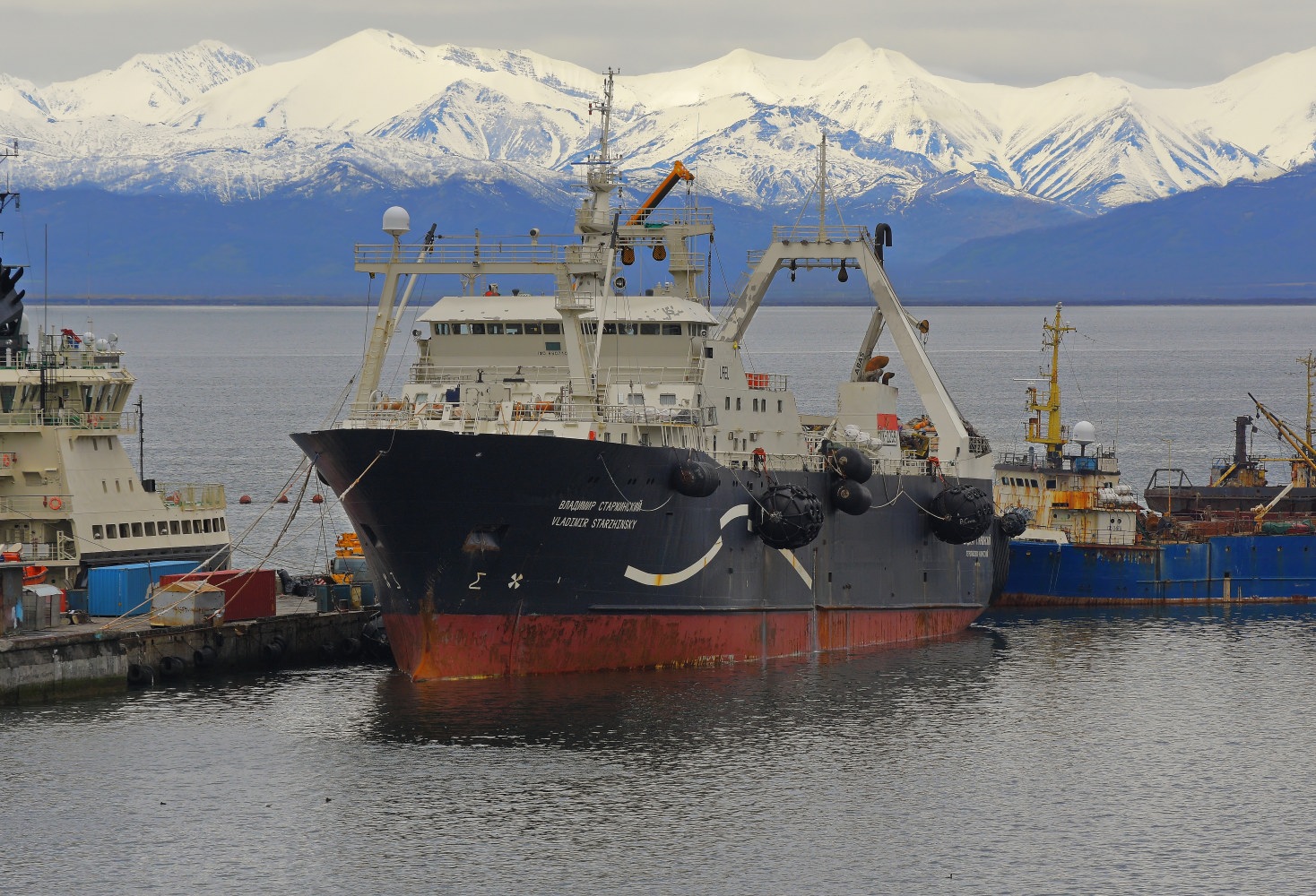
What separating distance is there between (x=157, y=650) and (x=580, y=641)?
10.4 m

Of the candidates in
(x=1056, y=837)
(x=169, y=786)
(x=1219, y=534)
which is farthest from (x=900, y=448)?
(x=169, y=786)

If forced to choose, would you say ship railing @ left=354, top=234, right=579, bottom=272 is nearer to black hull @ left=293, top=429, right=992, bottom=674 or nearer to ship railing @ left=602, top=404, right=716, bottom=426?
ship railing @ left=602, top=404, right=716, bottom=426

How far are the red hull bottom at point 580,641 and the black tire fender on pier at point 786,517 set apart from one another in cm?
233

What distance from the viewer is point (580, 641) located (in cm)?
4622

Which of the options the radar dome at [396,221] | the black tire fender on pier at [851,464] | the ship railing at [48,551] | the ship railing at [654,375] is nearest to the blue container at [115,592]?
the ship railing at [48,551]

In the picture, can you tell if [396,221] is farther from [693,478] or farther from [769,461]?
[769,461]

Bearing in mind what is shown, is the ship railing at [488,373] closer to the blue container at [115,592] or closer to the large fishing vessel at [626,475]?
the large fishing vessel at [626,475]

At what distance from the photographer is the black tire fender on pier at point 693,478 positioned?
1812 inches

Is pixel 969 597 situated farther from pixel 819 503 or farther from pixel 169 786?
pixel 169 786

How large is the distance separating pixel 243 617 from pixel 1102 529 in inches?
1263

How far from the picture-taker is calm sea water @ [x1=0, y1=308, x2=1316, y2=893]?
3316cm

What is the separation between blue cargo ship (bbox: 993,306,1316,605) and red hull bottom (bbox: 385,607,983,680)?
16111mm

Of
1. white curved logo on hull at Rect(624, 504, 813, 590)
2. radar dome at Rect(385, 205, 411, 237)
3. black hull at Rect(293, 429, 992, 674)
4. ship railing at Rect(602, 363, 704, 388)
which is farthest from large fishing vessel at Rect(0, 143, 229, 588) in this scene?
white curved logo on hull at Rect(624, 504, 813, 590)

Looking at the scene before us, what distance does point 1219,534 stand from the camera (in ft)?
224
